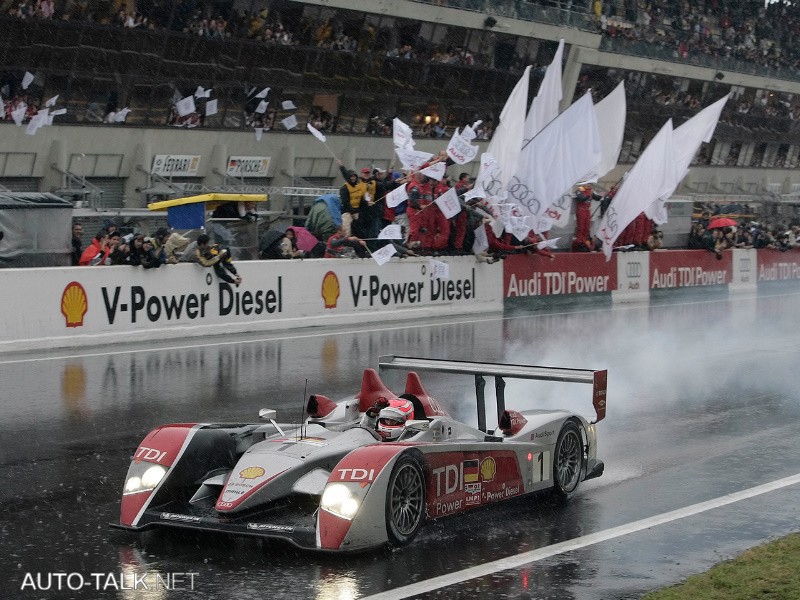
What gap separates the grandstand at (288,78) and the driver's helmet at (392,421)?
69.8ft

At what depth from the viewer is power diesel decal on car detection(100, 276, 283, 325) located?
18.1 metres

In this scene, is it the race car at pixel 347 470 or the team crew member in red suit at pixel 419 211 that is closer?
the race car at pixel 347 470

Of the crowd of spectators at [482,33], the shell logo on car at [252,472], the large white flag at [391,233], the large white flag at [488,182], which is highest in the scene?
the crowd of spectators at [482,33]

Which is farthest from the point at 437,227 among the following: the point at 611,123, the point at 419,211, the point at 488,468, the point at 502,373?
the point at 488,468

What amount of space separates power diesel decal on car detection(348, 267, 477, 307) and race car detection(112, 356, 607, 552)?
12962 millimetres

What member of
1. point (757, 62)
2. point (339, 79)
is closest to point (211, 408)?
point (339, 79)

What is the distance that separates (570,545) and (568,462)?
1.60 meters

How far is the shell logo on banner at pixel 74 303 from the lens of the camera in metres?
17.6

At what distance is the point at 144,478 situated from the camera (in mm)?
7871

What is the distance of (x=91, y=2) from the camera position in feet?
107

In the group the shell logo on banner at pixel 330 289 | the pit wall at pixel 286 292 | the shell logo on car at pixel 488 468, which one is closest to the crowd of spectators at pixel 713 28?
the pit wall at pixel 286 292

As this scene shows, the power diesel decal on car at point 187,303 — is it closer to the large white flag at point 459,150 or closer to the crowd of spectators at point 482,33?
the large white flag at point 459,150

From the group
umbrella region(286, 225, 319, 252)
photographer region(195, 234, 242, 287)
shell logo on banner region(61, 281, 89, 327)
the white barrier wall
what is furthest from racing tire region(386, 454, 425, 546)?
umbrella region(286, 225, 319, 252)

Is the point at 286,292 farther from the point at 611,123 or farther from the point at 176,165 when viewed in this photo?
the point at 176,165
